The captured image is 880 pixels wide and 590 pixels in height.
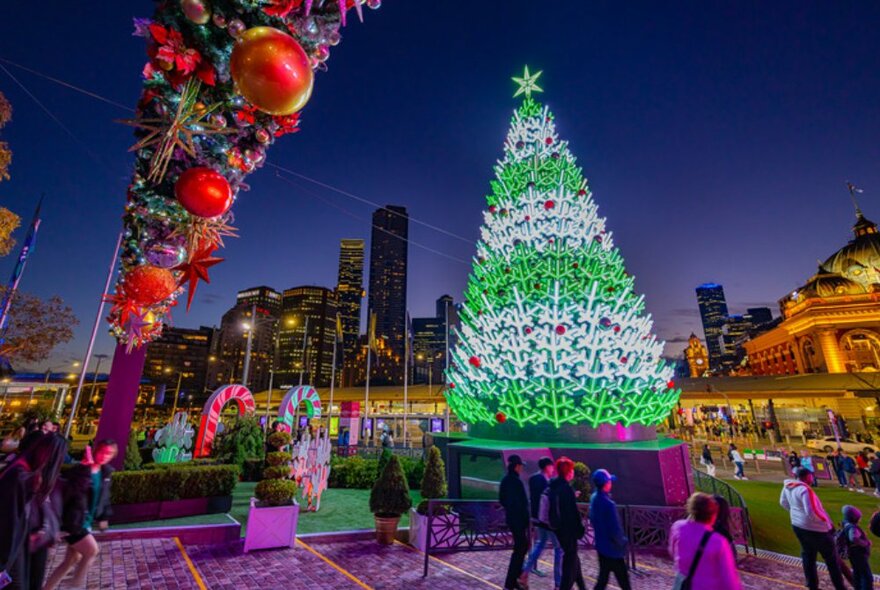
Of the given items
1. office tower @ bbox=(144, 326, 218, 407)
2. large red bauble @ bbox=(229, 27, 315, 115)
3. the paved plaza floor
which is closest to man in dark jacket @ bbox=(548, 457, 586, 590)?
the paved plaza floor

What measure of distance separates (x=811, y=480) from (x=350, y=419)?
2214cm

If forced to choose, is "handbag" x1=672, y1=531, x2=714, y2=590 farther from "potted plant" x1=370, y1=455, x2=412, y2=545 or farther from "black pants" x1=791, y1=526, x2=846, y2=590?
"potted plant" x1=370, y1=455, x2=412, y2=545

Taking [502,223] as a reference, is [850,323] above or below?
above

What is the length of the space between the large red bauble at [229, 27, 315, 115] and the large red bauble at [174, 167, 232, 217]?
1.66m

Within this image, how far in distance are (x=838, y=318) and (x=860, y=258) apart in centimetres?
1769

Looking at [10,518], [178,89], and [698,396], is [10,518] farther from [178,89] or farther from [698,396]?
[698,396]

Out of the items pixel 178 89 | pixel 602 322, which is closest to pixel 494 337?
pixel 602 322

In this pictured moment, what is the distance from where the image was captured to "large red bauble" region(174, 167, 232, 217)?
5488mm

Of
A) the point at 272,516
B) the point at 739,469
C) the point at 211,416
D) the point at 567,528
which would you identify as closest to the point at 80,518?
the point at 272,516

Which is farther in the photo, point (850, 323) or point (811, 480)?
point (850, 323)

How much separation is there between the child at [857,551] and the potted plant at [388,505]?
271 inches

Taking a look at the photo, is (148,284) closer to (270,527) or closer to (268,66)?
(268,66)

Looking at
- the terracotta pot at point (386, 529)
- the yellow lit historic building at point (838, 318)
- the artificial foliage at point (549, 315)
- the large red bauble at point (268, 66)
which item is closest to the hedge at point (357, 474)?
the artificial foliage at point (549, 315)

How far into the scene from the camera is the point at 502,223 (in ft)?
44.8
